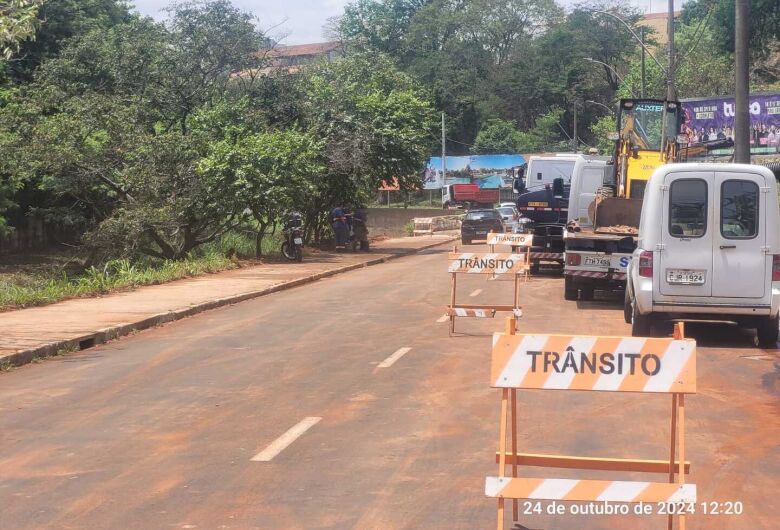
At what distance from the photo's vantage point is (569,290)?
20.2 m

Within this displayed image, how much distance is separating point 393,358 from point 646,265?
375cm

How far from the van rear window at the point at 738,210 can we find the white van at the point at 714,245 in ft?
0.04

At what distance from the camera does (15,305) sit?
18.5 m

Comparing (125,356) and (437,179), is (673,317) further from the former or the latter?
(437,179)

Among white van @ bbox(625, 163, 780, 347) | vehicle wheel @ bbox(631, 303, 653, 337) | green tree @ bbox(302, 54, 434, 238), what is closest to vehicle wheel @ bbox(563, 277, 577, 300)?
vehicle wheel @ bbox(631, 303, 653, 337)

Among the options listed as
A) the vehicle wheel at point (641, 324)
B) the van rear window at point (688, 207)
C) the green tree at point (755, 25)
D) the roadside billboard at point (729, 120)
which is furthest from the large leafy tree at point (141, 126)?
the green tree at point (755, 25)

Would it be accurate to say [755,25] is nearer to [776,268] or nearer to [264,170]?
[264,170]

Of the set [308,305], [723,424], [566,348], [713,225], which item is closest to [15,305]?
[308,305]

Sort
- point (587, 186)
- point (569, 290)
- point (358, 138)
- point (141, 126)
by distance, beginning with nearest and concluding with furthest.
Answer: point (569, 290)
point (587, 186)
point (141, 126)
point (358, 138)

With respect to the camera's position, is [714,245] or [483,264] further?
[483,264]

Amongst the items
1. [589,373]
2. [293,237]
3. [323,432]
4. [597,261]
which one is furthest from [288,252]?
[589,373]

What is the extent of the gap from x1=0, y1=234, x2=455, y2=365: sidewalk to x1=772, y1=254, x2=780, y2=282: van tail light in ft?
30.6

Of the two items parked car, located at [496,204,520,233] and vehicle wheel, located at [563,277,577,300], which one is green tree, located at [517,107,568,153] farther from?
vehicle wheel, located at [563,277,577,300]

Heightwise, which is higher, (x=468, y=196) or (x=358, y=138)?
(x=358, y=138)
